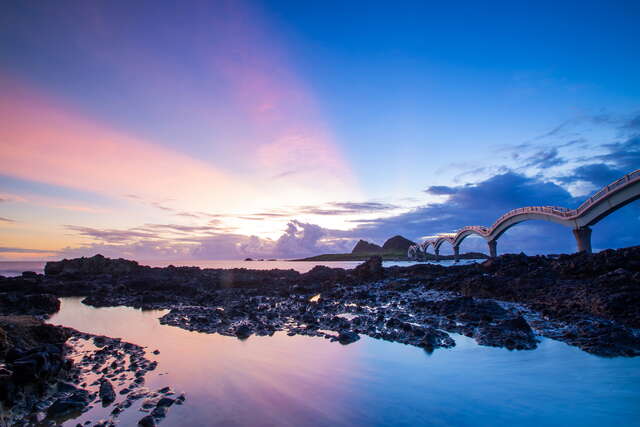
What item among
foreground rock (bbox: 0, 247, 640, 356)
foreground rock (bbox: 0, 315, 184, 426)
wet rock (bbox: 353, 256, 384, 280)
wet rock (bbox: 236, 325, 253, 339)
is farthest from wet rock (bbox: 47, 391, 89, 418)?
wet rock (bbox: 353, 256, 384, 280)

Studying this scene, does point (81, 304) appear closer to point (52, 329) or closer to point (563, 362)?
point (52, 329)

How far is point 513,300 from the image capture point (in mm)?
22875

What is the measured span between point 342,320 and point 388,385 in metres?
8.87

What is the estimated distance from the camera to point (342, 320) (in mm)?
19094

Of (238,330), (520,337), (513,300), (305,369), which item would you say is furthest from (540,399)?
(513,300)

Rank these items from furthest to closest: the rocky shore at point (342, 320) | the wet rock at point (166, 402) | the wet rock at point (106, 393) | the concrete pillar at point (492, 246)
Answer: the concrete pillar at point (492, 246) < the rocky shore at point (342, 320) < the wet rock at point (106, 393) < the wet rock at point (166, 402)

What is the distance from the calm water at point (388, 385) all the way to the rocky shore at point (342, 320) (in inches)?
34.0

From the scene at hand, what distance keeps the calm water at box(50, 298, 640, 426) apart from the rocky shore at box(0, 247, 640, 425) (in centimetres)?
86

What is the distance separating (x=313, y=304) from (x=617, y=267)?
21793 millimetres

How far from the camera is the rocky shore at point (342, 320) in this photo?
9.30m

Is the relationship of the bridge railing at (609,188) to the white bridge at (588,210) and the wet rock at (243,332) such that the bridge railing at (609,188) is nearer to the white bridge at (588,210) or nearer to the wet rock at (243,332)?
the white bridge at (588,210)

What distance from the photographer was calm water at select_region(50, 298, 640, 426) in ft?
27.0

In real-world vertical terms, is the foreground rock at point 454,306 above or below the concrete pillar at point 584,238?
below

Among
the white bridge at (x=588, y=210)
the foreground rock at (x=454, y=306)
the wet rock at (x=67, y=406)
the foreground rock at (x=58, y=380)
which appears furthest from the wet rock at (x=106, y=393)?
the white bridge at (x=588, y=210)
